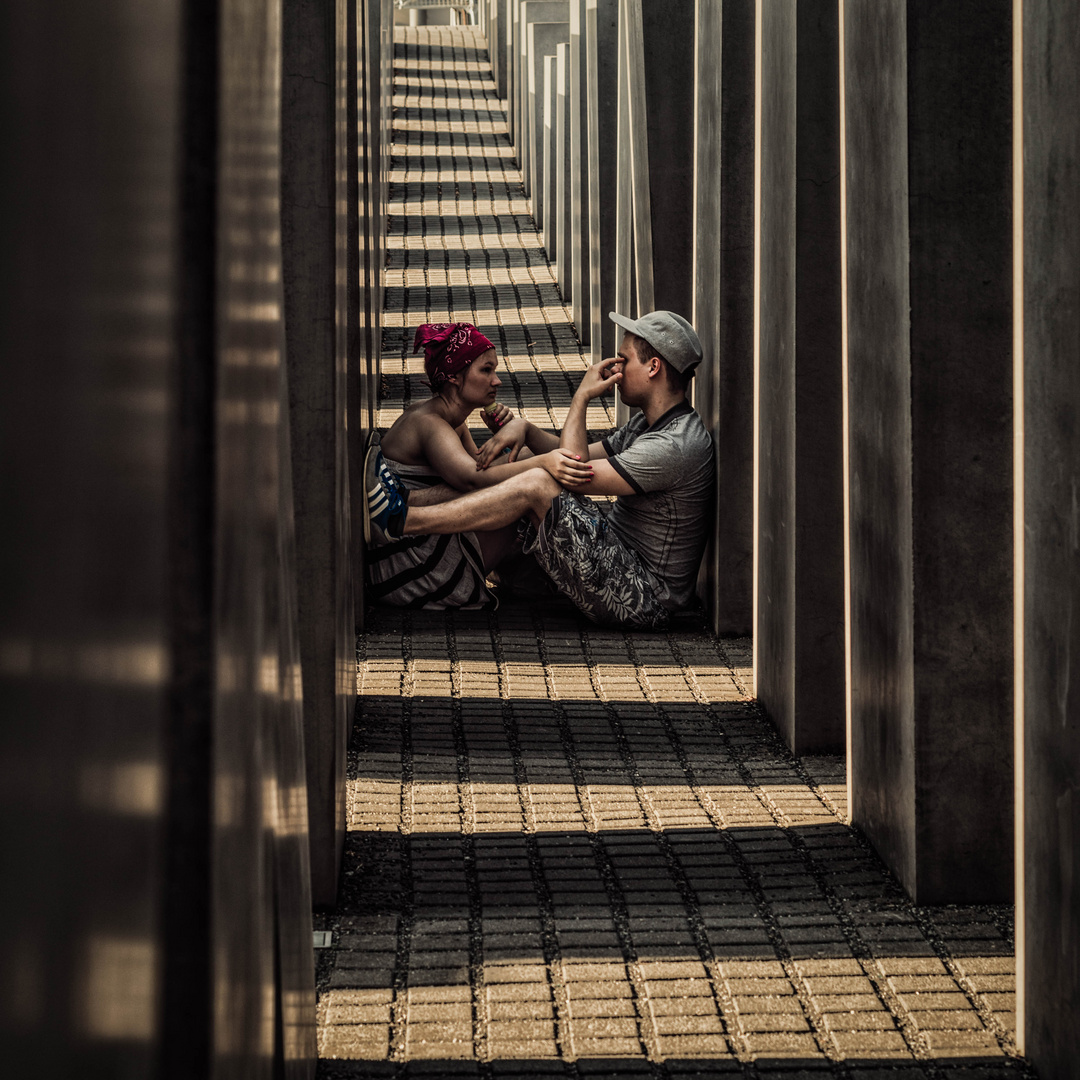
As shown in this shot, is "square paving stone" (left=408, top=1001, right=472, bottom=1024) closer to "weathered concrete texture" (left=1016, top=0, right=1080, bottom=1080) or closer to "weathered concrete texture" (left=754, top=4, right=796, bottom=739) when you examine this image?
"weathered concrete texture" (left=1016, top=0, right=1080, bottom=1080)

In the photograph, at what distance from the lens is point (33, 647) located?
3.05 feet

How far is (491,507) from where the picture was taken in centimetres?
695

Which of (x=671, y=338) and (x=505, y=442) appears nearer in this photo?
(x=671, y=338)

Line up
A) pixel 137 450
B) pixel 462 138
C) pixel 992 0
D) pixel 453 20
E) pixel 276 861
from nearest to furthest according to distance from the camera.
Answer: pixel 137 450 → pixel 276 861 → pixel 992 0 → pixel 462 138 → pixel 453 20

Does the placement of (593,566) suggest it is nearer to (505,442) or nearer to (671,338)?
(505,442)

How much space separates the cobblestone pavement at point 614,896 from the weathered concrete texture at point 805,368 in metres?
0.33

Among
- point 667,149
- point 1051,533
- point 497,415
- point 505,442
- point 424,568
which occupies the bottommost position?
point 424,568

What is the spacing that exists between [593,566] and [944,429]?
10.8 ft

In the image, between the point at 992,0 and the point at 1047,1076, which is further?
the point at 992,0

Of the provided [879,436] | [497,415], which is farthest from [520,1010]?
[497,415]

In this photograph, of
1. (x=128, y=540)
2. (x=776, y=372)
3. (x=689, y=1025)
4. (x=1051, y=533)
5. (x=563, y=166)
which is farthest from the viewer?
(x=563, y=166)

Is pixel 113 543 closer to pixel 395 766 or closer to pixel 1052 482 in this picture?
Answer: pixel 1052 482

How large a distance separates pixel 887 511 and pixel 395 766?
6.85 ft

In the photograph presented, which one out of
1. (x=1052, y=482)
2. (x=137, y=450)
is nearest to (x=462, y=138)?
(x=1052, y=482)
